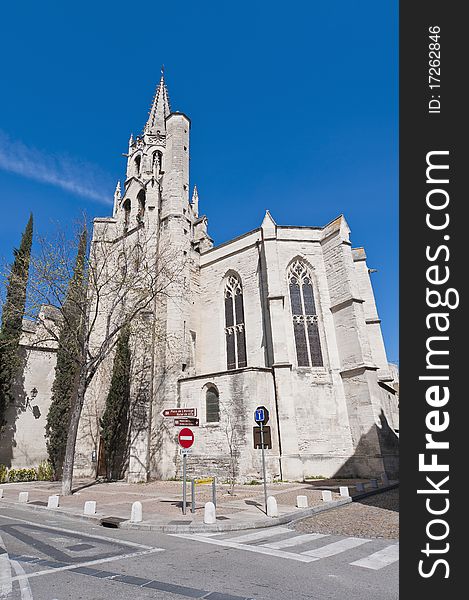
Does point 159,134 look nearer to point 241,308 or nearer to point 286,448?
point 241,308

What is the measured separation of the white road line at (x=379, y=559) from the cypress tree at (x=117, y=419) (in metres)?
16.3

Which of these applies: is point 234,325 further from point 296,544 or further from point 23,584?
point 23,584

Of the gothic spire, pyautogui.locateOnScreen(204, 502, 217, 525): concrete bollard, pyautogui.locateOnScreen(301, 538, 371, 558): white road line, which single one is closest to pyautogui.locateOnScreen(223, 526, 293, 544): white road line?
pyautogui.locateOnScreen(204, 502, 217, 525): concrete bollard

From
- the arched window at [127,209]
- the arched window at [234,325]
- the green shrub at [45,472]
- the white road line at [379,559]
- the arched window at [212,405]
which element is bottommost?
the green shrub at [45,472]

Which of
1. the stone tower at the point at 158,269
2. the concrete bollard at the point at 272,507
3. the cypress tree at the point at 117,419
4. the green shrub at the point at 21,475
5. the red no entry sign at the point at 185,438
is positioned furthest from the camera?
the cypress tree at the point at 117,419

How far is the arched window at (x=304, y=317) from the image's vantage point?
65.6 ft

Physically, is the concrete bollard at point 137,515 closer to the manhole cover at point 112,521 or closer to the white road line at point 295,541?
the manhole cover at point 112,521

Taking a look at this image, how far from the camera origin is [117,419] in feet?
65.9

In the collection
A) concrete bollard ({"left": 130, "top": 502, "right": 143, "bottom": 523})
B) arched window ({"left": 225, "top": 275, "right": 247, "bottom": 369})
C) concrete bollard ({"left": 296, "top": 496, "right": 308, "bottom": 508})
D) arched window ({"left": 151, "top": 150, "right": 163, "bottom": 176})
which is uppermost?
arched window ({"left": 151, "top": 150, "right": 163, "bottom": 176})

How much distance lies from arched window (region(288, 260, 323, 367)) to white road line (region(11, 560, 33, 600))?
Answer: 1604cm

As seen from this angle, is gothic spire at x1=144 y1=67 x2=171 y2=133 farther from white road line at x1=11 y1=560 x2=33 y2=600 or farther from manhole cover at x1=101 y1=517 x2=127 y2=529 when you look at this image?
white road line at x1=11 y1=560 x2=33 y2=600

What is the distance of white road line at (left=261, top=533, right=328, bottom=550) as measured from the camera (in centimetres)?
636

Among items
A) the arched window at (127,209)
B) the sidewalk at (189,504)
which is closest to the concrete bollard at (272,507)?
the sidewalk at (189,504)

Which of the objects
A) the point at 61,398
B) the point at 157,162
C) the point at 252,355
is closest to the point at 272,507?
the point at 252,355
